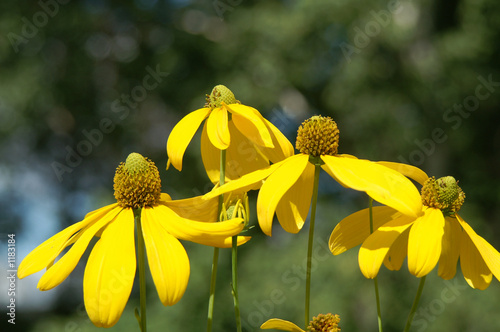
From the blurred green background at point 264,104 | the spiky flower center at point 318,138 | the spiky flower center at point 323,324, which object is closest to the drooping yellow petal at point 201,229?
the spiky flower center at point 323,324

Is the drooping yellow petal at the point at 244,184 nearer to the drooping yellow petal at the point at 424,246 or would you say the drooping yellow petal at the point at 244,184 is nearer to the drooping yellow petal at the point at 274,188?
the drooping yellow petal at the point at 274,188

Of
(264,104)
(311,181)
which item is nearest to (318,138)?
(311,181)

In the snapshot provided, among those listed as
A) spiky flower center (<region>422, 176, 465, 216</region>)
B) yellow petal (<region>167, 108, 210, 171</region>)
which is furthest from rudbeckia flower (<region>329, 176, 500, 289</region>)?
yellow petal (<region>167, 108, 210, 171</region>)

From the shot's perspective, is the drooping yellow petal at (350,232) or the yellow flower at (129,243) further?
the drooping yellow petal at (350,232)

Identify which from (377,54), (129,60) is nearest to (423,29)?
(377,54)

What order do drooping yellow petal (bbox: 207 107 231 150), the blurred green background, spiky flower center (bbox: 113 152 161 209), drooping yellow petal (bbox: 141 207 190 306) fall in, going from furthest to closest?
the blurred green background, spiky flower center (bbox: 113 152 161 209), drooping yellow petal (bbox: 207 107 231 150), drooping yellow petal (bbox: 141 207 190 306)

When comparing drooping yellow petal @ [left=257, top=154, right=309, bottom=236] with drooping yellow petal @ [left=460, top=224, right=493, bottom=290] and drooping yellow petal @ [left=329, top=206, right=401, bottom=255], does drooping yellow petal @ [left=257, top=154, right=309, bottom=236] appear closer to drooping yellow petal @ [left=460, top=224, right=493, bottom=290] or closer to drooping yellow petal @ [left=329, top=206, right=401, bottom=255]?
drooping yellow petal @ [left=329, top=206, right=401, bottom=255]
